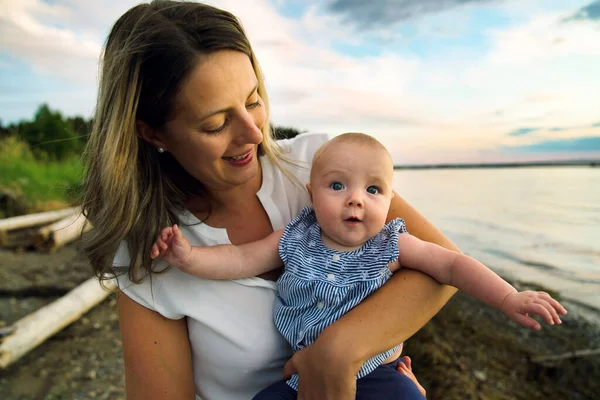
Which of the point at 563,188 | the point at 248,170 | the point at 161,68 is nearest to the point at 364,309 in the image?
the point at 248,170

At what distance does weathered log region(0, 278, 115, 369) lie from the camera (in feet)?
15.8

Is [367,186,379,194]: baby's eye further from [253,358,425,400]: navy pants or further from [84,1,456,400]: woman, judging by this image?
[253,358,425,400]: navy pants

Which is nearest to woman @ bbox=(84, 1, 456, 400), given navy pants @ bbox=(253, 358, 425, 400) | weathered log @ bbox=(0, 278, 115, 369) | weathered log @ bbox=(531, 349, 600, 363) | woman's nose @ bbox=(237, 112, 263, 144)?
woman's nose @ bbox=(237, 112, 263, 144)

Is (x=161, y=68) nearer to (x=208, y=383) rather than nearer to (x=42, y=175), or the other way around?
(x=208, y=383)

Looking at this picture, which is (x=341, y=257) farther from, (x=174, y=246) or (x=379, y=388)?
(x=174, y=246)

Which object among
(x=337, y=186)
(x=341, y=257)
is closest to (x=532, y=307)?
(x=341, y=257)

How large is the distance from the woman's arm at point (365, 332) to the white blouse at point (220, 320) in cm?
→ 16

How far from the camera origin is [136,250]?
1900mm

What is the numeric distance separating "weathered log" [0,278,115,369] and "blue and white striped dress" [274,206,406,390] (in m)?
2.99

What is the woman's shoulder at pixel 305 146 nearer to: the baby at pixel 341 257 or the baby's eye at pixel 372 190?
the baby at pixel 341 257

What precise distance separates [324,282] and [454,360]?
9.22ft

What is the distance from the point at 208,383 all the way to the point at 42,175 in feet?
48.6

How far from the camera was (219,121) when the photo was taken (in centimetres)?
180

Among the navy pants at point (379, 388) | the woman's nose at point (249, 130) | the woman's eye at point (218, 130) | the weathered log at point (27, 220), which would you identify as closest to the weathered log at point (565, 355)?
the navy pants at point (379, 388)
